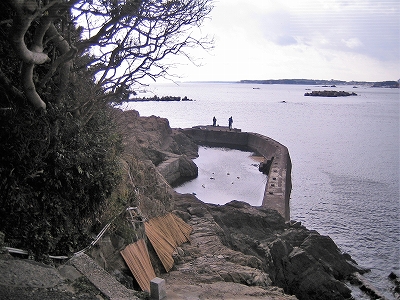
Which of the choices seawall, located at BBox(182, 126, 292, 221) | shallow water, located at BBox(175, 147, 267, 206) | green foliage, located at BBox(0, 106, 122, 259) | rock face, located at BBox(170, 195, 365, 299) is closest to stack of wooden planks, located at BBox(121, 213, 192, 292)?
rock face, located at BBox(170, 195, 365, 299)

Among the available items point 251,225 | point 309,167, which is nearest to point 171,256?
point 251,225

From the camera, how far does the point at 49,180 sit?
18.4 ft

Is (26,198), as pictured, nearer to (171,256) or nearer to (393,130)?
(171,256)

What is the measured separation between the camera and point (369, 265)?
15344 millimetres

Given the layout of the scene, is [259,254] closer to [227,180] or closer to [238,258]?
[238,258]

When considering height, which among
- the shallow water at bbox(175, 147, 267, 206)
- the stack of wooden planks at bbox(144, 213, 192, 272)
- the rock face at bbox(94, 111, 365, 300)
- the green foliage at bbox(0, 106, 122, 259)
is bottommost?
the shallow water at bbox(175, 147, 267, 206)

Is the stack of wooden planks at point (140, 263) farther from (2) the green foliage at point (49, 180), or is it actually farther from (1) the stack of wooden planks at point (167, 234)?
(2) the green foliage at point (49, 180)

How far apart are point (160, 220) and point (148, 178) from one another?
1.85m

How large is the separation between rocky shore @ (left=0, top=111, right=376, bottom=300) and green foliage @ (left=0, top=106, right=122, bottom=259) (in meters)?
0.70

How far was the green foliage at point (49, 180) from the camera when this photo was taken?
17.1ft

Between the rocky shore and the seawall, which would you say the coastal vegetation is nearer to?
the rocky shore

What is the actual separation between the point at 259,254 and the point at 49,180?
23.9 ft

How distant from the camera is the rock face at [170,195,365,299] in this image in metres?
8.76

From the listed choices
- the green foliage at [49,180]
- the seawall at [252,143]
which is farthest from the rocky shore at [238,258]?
the seawall at [252,143]
